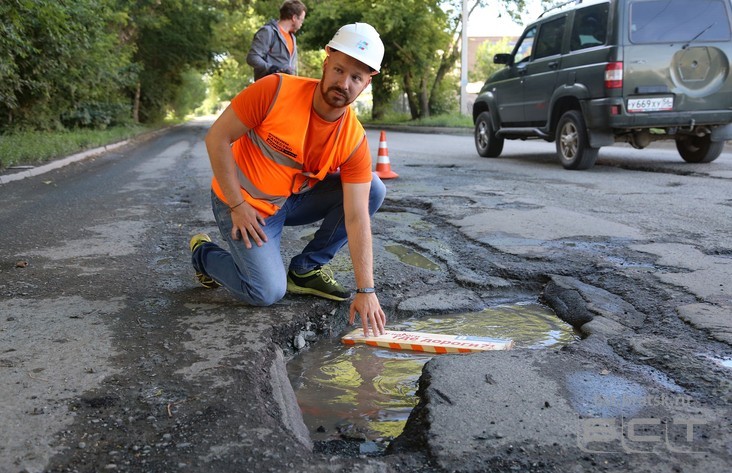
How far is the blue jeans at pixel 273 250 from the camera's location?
3137 mm

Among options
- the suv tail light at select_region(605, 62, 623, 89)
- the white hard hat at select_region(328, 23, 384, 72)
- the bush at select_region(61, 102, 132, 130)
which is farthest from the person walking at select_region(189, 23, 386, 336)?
the bush at select_region(61, 102, 132, 130)

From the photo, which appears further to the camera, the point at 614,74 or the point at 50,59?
the point at 50,59

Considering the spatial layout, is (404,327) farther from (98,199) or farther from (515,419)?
(98,199)

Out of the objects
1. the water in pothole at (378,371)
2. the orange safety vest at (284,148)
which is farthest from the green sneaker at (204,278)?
the water in pothole at (378,371)

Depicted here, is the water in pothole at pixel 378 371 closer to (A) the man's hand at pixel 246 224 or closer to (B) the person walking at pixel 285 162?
(B) the person walking at pixel 285 162

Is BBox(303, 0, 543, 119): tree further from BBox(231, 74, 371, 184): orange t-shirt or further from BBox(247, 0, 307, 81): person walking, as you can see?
BBox(231, 74, 371, 184): orange t-shirt

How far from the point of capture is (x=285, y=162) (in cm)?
314

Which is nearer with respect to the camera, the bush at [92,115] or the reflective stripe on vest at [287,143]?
the reflective stripe on vest at [287,143]

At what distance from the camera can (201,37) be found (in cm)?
2767

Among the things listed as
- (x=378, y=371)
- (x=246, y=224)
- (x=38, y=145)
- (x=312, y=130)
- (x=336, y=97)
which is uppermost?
(x=336, y=97)

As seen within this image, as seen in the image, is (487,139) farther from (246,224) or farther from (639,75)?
(246,224)

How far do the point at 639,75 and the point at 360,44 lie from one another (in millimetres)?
6298
